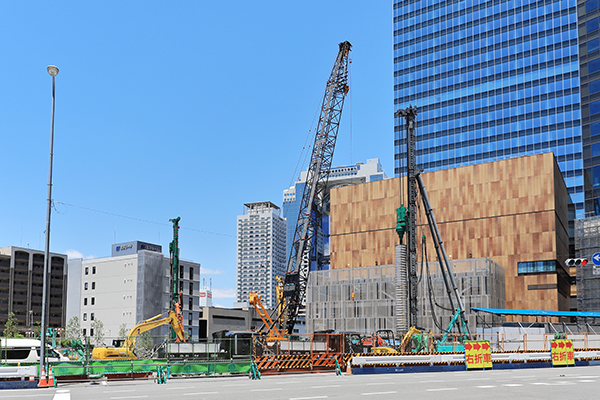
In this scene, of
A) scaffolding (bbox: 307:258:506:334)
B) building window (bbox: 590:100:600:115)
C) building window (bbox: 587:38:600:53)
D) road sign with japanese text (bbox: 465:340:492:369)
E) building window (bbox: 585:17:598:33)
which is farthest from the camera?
building window (bbox: 585:17:598:33)

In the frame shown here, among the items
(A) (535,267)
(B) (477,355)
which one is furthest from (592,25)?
(B) (477,355)

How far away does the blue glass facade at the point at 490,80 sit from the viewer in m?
128

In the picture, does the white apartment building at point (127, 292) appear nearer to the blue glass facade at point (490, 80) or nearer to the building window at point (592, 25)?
the blue glass facade at point (490, 80)

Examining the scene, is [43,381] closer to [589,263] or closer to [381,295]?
[381,295]

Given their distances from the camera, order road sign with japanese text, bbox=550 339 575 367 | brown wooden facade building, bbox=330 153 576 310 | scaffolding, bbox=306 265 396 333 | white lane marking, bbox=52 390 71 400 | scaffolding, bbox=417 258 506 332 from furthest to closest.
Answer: brown wooden facade building, bbox=330 153 576 310
scaffolding, bbox=306 265 396 333
scaffolding, bbox=417 258 506 332
road sign with japanese text, bbox=550 339 575 367
white lane marking, bbox=52 390 71 400

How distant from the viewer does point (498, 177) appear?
8581 centimetres

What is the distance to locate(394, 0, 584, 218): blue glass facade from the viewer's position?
128125 mm

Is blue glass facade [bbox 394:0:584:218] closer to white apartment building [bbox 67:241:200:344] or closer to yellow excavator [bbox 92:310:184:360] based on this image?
white apartment building [bbox 67:241:200:344]

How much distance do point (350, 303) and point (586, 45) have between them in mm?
56432

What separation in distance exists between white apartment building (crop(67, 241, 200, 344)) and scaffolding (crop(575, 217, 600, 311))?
276ft

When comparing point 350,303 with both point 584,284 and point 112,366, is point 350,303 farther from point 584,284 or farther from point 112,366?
point 112,366

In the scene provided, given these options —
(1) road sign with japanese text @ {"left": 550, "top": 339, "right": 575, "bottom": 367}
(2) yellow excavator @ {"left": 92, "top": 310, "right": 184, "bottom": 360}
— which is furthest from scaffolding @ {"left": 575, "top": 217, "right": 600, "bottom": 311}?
(2) yellow excavator @ {"left": 92, "top": 310, "right": 184, "bottom": 360}

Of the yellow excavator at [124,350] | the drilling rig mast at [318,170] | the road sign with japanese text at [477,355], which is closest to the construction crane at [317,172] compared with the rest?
the drilling rig mast at [318,170]

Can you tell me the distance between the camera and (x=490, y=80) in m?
138
